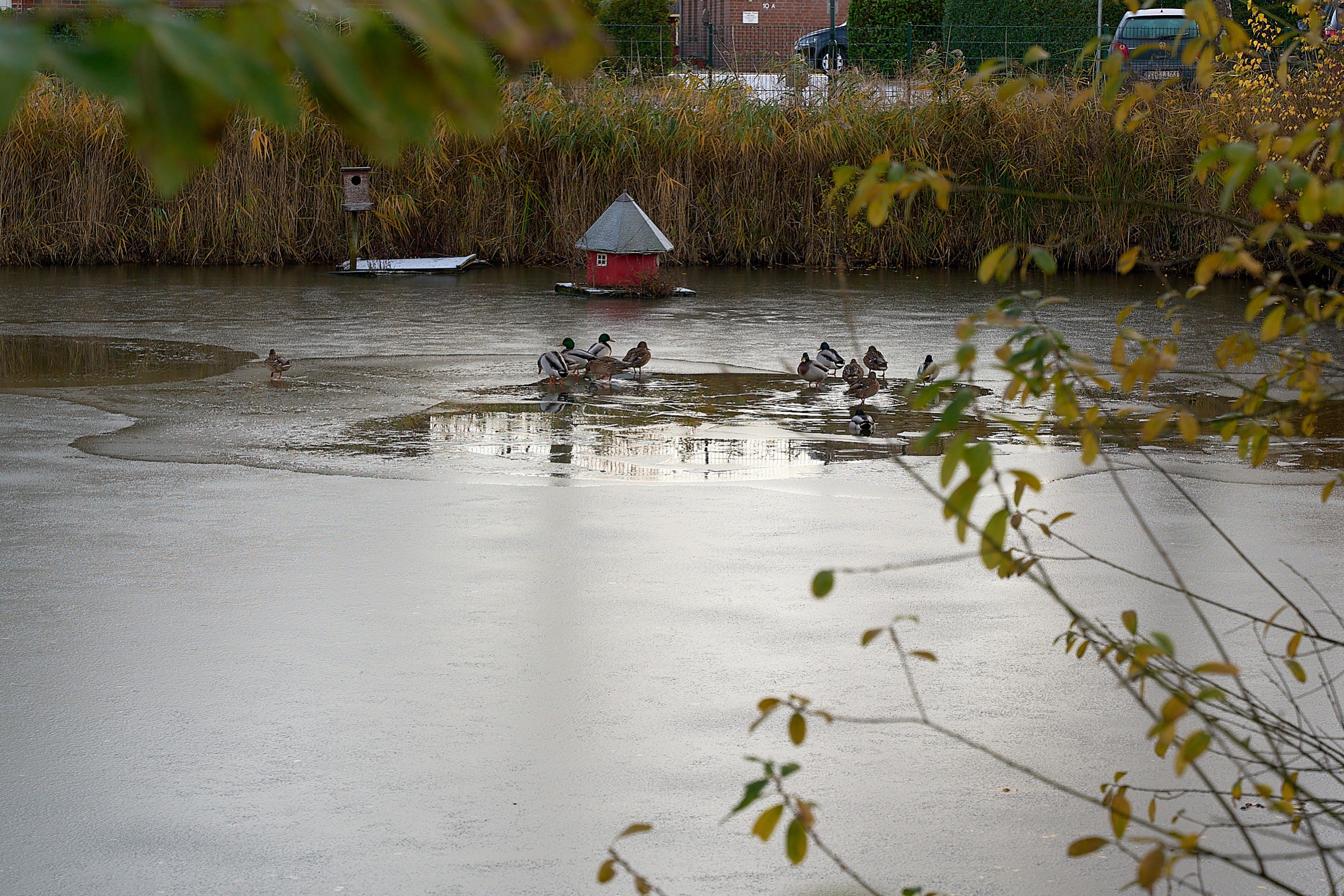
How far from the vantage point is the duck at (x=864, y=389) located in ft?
33.2

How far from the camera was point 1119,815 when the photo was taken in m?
2.17

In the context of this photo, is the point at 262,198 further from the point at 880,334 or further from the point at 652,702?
the point at 652,702

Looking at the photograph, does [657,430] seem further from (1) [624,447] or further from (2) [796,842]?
(2) [796,842]

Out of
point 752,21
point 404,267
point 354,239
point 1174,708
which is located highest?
point 752,21

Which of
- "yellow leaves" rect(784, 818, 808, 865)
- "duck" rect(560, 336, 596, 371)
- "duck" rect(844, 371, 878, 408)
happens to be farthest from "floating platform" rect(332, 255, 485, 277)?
"yellow leaves" rect(784, 818, 808, 865)

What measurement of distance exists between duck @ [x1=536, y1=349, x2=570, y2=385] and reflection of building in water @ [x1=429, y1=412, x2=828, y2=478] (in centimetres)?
71

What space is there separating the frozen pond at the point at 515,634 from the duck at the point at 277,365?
182mm

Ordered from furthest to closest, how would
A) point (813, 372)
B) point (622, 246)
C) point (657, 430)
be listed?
point (622, 246) → point (813, 372) → point (657, 430)

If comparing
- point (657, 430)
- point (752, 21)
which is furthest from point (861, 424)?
point (752, 21)

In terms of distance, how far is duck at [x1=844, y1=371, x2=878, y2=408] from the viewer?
33.2ft

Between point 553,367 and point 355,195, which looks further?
point 355,195

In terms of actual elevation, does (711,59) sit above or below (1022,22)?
below

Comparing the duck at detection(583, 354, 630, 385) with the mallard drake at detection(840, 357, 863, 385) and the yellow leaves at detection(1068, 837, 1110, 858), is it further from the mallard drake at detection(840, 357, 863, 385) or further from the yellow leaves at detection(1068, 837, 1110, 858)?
the yellow leaves at detection(1068, 837, 1110, 858)

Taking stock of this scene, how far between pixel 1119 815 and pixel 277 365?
953 cm
